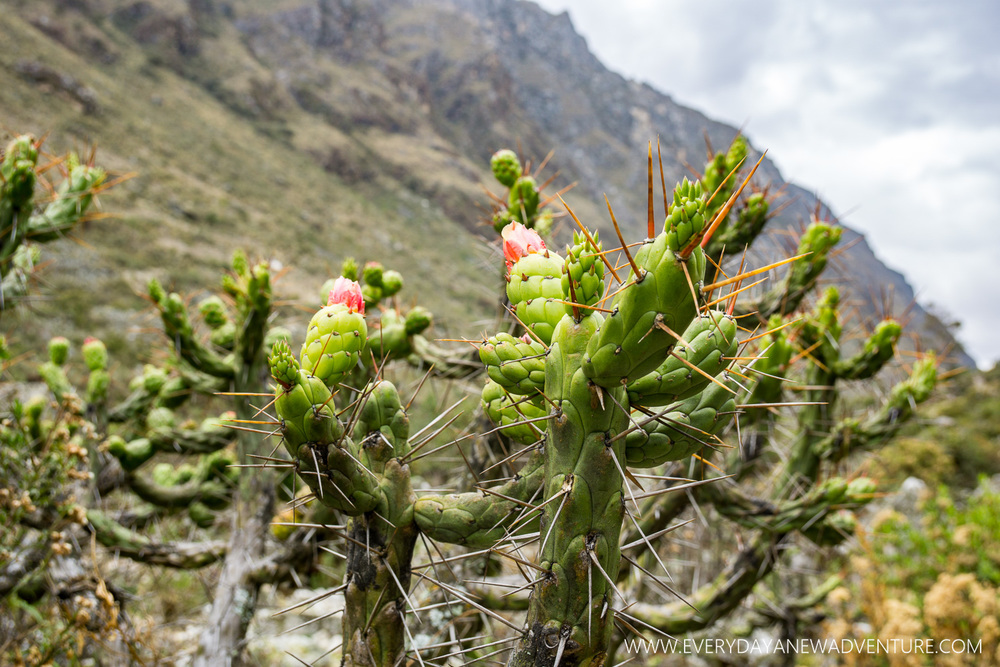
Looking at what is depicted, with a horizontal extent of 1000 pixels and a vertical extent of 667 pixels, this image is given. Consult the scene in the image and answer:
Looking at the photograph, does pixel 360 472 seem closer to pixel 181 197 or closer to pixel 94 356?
pixel 94 356

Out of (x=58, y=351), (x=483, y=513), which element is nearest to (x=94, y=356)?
(x=58, y=351)

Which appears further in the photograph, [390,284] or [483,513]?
[390,284]

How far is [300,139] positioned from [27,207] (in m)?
58.9

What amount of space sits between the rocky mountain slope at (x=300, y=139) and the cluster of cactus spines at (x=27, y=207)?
1149mm

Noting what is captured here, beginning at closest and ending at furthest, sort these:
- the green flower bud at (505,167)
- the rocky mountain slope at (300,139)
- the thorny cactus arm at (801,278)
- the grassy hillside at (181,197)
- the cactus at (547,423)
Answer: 1. the cactus at (547,423)
2. the green flower bud at (505,167)
3. the thorny cactus arm at (801,278)
4. the grassy hillside at (181,197)
5. the rocky mountain slope at (300,139)

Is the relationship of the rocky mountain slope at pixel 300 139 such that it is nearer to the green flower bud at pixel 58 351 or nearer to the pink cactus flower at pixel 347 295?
the pink cactus flower at pixel 347 295

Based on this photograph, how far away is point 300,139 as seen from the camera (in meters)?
56.4

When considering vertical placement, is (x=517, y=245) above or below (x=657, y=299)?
above

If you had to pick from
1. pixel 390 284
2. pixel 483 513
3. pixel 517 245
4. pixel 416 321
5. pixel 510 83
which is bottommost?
pixel 483 513

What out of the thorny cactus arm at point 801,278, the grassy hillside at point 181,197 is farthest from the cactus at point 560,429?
the grassy hillside at point 181,197

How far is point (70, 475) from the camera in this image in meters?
2.81

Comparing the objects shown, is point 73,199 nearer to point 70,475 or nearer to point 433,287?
point 70,475

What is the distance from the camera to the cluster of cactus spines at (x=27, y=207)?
9.88ft

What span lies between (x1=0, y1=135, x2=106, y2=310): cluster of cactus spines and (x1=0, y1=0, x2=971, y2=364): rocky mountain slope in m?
1.15
